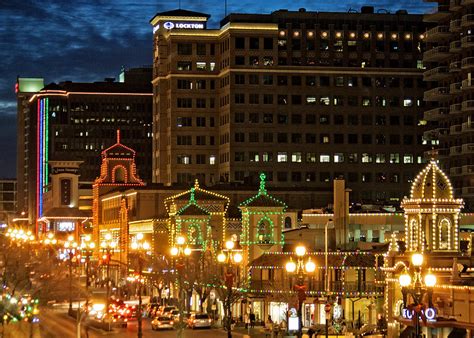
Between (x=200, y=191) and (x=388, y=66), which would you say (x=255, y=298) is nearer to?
(x=200, y=191)

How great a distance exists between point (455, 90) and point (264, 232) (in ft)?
84.5

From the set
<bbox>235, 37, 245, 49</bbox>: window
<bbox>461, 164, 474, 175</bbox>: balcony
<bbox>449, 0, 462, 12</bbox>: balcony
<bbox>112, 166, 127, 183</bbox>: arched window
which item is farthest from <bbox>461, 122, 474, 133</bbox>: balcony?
<bbox>112, 166, 127, 183</bbox>: arched window

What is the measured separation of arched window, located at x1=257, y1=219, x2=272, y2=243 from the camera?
112m

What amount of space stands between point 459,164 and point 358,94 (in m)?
64.7

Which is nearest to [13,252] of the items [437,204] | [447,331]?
[437,204]

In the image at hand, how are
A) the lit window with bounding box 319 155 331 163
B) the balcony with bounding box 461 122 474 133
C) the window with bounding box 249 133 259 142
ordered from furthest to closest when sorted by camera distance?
1. the lit window with bounding box 319 155 331 163
2. the window with bounding box 249 133 259 142
3. the balcony with bounding box 461 122 474 133

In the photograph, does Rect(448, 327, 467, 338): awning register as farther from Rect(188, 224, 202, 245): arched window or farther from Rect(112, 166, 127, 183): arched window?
Rect(112, 166, 127, 183): arched window

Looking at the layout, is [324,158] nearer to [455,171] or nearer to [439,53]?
[439,53]

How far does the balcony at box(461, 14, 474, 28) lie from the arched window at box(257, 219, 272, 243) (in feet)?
87.5

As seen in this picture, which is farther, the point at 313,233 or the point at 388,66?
the point at 388,66

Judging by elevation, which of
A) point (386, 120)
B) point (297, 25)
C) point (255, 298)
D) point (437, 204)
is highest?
point (297, 25)

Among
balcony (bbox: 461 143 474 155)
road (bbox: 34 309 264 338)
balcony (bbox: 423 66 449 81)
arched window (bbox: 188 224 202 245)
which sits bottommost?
road (bbox: 34 309 264 338)

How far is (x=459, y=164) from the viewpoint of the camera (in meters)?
127

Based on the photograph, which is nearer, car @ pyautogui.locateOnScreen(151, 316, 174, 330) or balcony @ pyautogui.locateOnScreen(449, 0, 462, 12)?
car @ pyautogui.locateOnScreen(151, 316, 174, 330)
